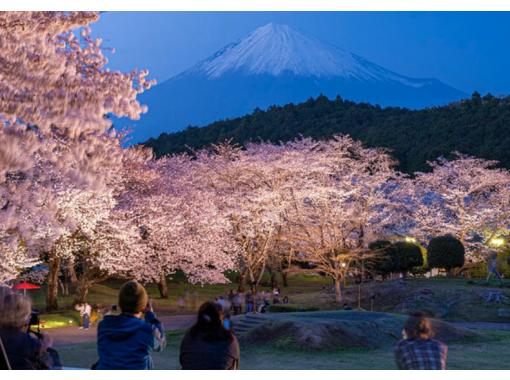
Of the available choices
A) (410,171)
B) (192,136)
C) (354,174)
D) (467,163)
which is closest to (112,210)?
(354,174)

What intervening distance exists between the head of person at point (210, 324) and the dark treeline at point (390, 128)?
3667 cm

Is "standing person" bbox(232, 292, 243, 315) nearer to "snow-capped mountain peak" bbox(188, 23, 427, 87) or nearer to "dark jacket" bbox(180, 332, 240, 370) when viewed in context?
"dark jacket" bbox(180, 332, 240, 370)

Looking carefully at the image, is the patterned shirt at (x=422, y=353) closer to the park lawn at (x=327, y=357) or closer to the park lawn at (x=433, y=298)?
the park lawn at (x=327, y=357)

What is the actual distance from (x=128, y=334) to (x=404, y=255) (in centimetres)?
2314

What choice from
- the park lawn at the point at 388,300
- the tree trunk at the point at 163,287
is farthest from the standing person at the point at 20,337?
the tree trunk at the point at 163,287

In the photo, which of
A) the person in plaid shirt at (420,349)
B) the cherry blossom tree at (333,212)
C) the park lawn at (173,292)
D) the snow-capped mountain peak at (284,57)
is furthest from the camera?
the snow-capped mountain peak at (284,57)

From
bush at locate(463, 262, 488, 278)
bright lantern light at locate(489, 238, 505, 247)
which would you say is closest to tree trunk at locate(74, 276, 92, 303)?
bush at locate(463, 262, 488, 278)

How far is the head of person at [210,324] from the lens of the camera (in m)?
4.19

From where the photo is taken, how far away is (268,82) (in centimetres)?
9775

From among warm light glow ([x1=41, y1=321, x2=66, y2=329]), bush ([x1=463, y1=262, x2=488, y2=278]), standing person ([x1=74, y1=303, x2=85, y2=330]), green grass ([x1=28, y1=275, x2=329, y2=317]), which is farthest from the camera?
bush ([x1=463, y1=262, x2=488, y2=278])

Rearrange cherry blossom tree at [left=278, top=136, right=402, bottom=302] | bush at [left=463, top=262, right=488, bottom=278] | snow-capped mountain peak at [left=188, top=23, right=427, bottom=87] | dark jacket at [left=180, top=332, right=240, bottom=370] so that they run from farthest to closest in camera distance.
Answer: snow-capped mountain peak at [left=188, top=23, right=427, bottom=87] → bush at [left=463, top=262, right=488, bottom=278] → cherry blossom tree at [left=278, top=136, right=402, bottom=302] → dark jacket at [left=180, top=332, right=240, bottom=370]

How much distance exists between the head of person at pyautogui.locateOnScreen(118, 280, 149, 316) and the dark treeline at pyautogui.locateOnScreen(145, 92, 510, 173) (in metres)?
36.8

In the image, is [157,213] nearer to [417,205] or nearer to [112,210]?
[112,210]

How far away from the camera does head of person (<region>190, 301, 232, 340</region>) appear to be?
419cm
